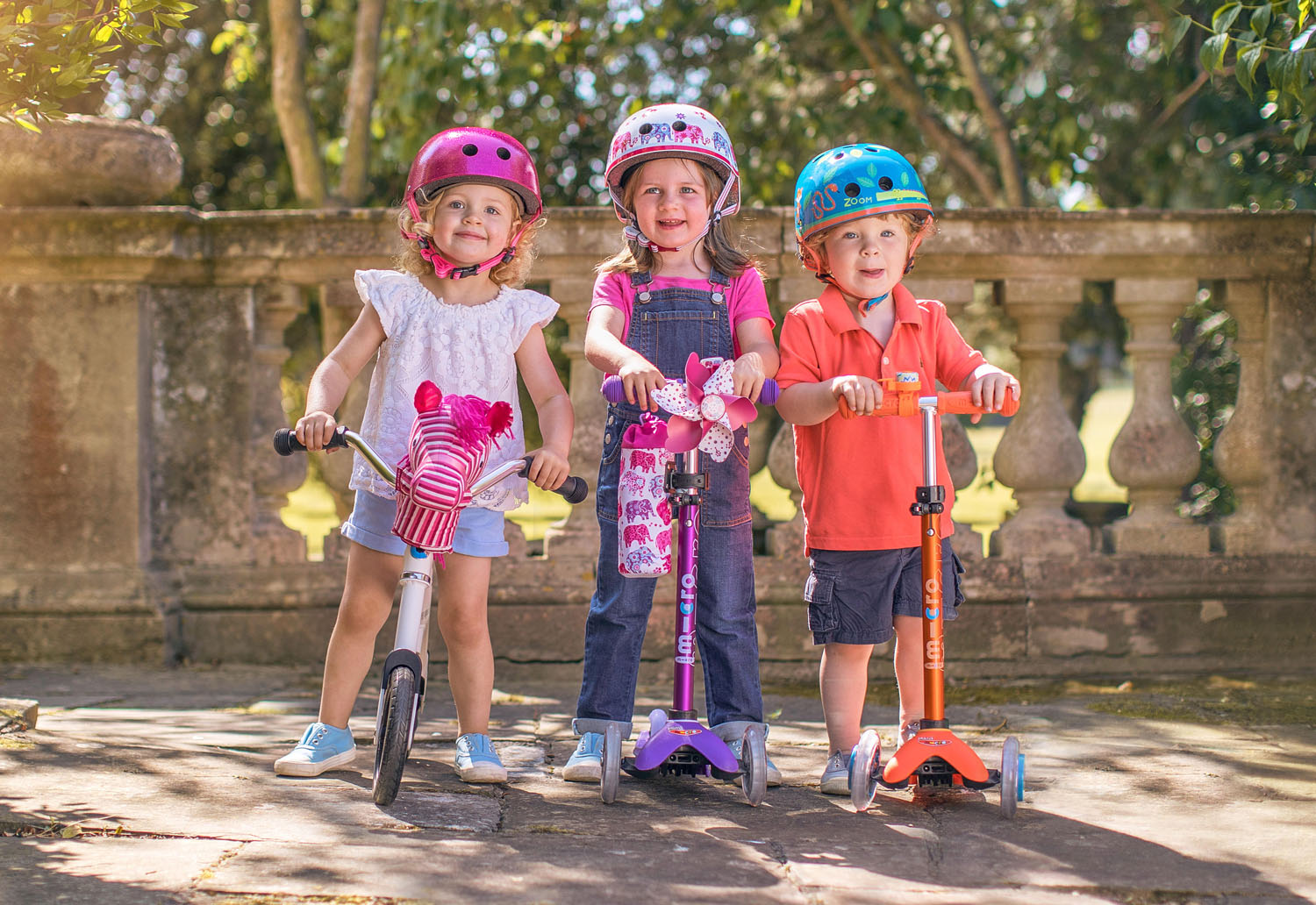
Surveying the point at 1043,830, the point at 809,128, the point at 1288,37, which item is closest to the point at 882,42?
the point at 809,128

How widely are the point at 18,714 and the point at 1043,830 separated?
8.52 feet

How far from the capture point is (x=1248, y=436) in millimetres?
4445

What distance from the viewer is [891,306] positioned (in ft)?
11.0

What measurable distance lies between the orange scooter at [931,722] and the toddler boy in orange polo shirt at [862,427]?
0.61 feet

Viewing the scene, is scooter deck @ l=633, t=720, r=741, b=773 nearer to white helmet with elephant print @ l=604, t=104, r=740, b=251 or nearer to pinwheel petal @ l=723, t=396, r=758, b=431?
pinwheel petal @ l=723, t=396, r=758, b=431

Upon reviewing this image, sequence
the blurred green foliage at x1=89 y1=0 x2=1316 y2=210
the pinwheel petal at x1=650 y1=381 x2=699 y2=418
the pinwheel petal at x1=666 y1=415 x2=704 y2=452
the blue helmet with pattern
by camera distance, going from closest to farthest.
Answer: the pinwheel petal at x1=650 y1=381 x2=699 y2=418
the pinwheel petal at x1=666 y1=415 x2=704 y2=452
the blue helmet with pattern
the blurred green foliage at x1=89 y1=0 x2=1316 y2=210

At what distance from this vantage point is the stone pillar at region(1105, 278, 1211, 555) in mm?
4410

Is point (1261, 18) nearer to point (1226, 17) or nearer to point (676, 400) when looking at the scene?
point (1226, 17)

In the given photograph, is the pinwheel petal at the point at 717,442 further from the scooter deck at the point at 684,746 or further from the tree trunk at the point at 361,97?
the tree trunk at the point at 361,97

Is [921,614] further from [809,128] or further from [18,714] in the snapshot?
[809,128]

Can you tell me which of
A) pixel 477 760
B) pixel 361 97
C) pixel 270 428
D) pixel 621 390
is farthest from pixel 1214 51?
pixel 361 97

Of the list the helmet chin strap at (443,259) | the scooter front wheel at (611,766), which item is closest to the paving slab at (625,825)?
the scooter front wheel at (611,766)

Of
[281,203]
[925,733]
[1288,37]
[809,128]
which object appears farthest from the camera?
[281,203]

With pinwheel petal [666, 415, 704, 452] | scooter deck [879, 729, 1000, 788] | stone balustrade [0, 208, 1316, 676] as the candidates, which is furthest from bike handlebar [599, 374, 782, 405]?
stone balustrade [0, 208, 1316, 676]
